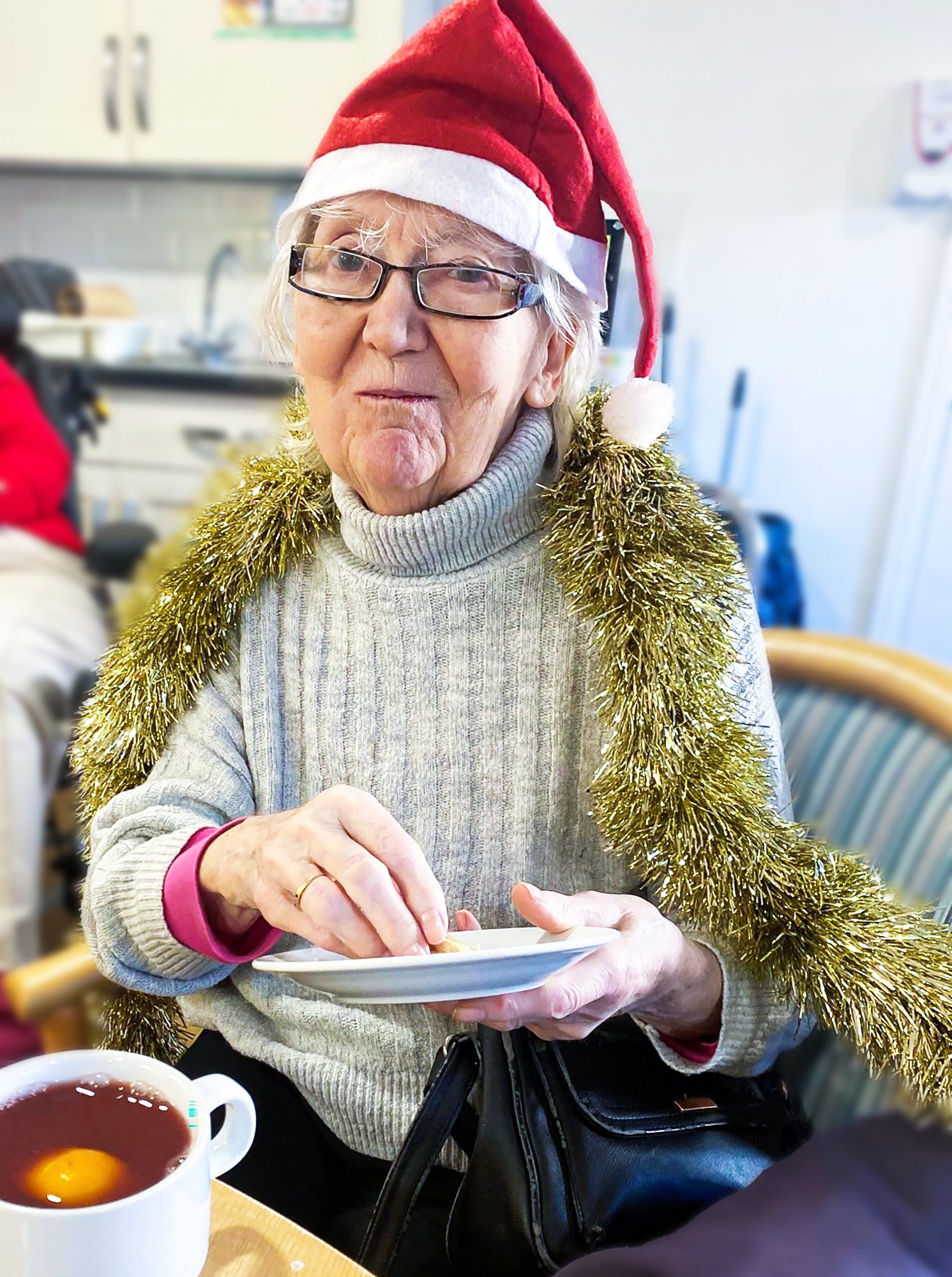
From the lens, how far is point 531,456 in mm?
836

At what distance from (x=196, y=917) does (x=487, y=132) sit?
575mm

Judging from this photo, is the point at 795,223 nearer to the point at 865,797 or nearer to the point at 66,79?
the point at 66,79

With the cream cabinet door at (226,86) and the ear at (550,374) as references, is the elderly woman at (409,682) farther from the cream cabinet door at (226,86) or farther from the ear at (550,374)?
the cream cabinet door at (226,86)

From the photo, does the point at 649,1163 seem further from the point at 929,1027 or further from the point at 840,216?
the point at 840,216

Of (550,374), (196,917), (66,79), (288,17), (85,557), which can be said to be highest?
(288,17)

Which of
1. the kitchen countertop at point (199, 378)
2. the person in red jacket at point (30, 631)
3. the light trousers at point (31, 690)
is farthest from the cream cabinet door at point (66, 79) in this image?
the light trousers at point (31, 690)

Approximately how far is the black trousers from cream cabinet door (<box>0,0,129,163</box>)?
8.13ft

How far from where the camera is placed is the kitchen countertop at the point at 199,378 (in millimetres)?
2830

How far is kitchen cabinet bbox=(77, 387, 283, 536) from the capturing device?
2889mm

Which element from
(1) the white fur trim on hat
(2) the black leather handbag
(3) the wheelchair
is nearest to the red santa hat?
(1) the white fur trim on hat

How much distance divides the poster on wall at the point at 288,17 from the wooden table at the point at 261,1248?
2.48 metres

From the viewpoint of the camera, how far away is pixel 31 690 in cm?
183

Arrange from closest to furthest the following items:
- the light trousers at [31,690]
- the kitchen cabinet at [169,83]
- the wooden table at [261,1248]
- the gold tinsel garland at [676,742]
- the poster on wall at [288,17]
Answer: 1. the wooden table at [261,1248]
2. the gold tinsel garland at [676,742]
3. the light trousers at [31,690]
4. the poster on wall at [288,17]
5. the kitchen cabinet at [169,83]

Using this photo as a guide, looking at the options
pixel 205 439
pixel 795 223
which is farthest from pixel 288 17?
pixel 795 223
